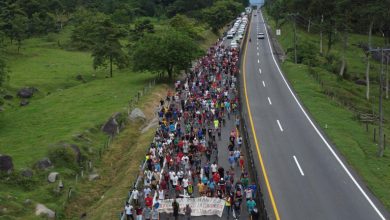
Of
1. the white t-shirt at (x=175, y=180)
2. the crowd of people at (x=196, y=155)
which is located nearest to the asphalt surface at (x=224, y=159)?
the crowd of people at (x=196, y=155)

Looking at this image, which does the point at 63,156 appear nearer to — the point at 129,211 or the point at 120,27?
the point at 129,211

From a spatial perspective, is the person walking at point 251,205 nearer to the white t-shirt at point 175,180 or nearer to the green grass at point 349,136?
Answer: the white t-shirt at point 175,180

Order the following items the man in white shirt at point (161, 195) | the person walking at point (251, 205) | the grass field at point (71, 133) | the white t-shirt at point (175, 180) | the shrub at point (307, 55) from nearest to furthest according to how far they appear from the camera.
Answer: the person walking at point (251, 205)
the man in white shirt at point (161, 195)
the white t-shirt at point (175, 180)
the grass field at point (71, 133)
the shrub at point (307, 55)

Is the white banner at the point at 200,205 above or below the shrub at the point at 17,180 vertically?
above

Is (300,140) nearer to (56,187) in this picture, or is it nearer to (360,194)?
(360,194)

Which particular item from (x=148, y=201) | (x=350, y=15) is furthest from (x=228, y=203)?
(x=350, y=15)

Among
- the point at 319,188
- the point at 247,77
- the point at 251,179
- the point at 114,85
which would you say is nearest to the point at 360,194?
the point at 319,188

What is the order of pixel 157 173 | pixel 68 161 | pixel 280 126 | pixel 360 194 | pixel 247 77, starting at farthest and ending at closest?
pixel 247 77
pixel 280 126
pixel 68 161
pixel 157 173
pixel 360 194
